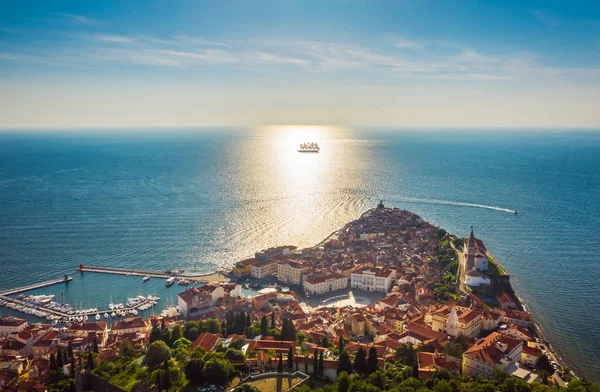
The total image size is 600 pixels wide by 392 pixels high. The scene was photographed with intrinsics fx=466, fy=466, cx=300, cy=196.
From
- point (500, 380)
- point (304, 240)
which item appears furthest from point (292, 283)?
point (500, 380)

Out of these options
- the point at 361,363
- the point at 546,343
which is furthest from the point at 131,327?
the point at 546,343

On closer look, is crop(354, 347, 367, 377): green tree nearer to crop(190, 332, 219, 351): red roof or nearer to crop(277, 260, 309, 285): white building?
crop(190, 332, 219, 351): red roof

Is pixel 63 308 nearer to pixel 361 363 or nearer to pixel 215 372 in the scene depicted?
pixel 215 372

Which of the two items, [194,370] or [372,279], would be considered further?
[372,279]

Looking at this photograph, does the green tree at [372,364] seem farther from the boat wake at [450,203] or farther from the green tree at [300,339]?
the boat wake at [450,203]

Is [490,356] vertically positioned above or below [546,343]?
above

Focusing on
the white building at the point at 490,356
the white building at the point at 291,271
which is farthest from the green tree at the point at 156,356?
the white building at the point at 291,271

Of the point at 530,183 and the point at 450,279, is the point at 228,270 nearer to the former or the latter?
the point at 450,279
